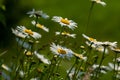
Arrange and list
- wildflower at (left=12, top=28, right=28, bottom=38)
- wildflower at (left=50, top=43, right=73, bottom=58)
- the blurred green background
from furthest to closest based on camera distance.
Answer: the blurred green background, wildflower at (left=12, top=28, right=28, bottom=38), wildflower at (left=50, top=43, right=73, bottom=58)

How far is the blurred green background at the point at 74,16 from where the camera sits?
9.75 meters

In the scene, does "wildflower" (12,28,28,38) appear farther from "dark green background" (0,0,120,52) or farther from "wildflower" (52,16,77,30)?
"dark green background" (0,0,120,52)

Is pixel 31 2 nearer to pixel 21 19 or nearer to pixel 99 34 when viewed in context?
pixel 21 19

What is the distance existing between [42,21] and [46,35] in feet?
2.54

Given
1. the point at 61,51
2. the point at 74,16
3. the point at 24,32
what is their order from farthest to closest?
1. the point at 74,16
2. the point at 24,32
3. the point at 61,51

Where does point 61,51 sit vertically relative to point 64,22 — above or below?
below

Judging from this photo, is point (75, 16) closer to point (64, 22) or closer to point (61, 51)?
point (64, 22)

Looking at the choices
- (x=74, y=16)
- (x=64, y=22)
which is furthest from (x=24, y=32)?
(x=74, y=16)

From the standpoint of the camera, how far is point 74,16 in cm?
1023

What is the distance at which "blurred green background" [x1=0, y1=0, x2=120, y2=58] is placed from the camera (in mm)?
9750

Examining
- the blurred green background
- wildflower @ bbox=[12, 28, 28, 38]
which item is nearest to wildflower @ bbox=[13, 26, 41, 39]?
wildflower @ bbox=[12, 28, 28, 38]

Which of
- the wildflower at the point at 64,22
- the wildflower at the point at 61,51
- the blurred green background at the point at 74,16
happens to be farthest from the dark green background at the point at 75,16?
the wildflower at the point at 61,51

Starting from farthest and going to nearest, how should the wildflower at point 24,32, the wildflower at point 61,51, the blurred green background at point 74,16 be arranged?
the blurred green background at point 74,16, the wildflower at point 24,32, the wildflower at point 61,51

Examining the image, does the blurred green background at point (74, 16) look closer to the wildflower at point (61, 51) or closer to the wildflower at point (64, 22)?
the wildflower at point (64, 22)
